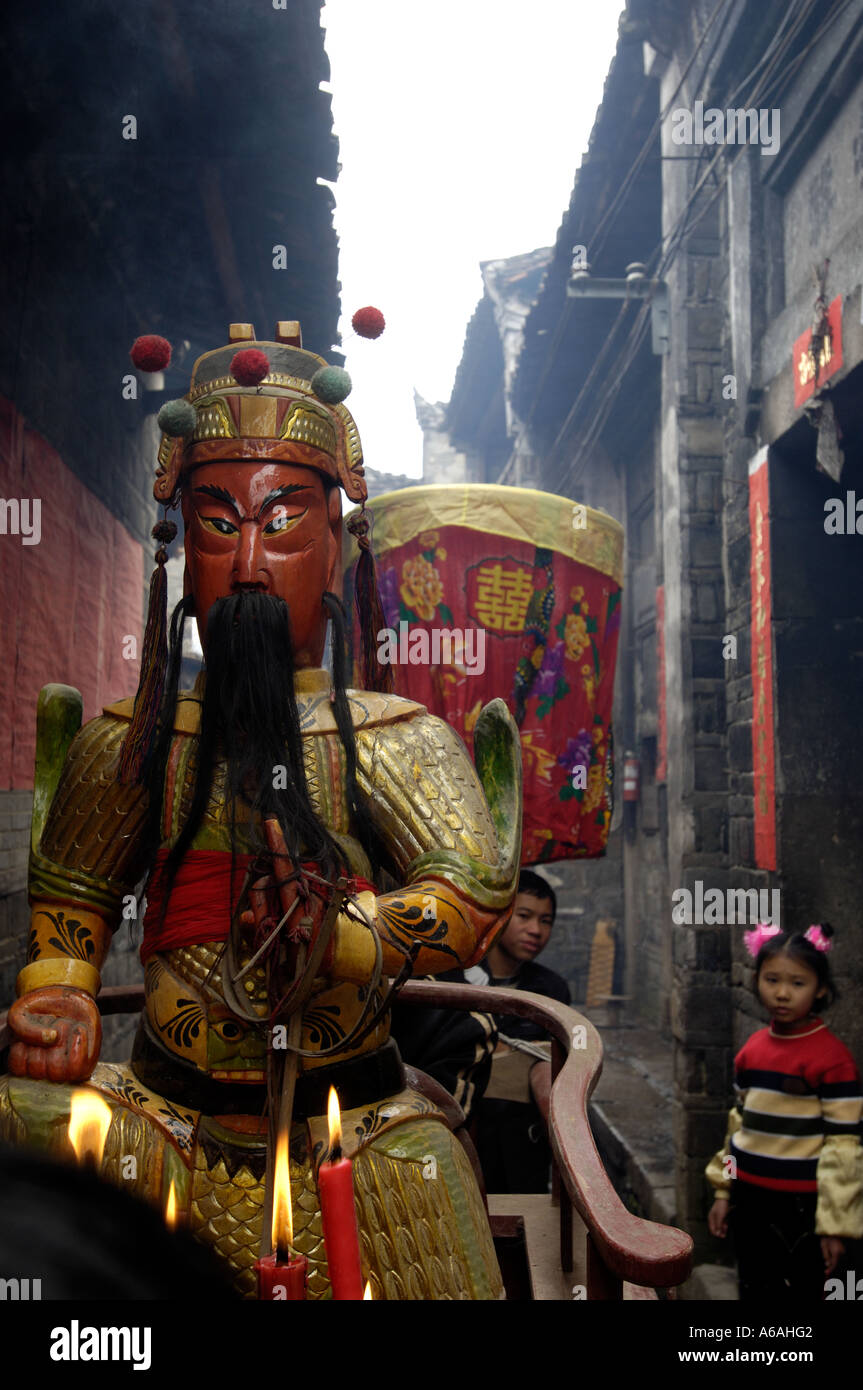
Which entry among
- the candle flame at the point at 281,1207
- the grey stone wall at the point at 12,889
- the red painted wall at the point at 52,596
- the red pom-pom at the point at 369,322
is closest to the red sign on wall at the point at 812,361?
the red pom-pom at the point at 369,322

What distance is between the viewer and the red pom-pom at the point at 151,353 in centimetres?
215

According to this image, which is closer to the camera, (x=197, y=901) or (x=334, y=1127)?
(x=334, y=1127)

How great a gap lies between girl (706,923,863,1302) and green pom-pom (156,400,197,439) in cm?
254

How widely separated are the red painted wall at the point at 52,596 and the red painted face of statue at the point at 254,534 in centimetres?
204

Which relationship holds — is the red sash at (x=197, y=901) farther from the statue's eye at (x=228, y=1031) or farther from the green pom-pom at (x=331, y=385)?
the green pom-pom at (x=331, y=385)

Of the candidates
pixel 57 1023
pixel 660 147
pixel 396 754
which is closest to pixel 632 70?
pixel 660 147

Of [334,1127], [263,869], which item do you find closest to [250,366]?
[263,869]

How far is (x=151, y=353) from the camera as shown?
2160 mm
